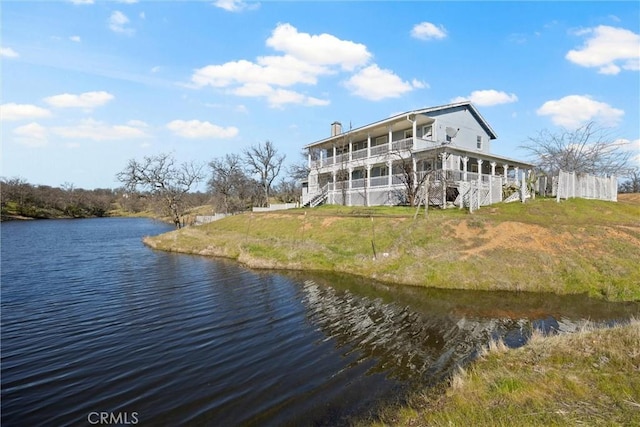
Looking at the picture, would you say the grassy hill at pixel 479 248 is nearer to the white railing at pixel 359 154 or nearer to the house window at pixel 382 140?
the white railing at pixel 359 154

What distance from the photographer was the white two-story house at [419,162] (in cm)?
2647

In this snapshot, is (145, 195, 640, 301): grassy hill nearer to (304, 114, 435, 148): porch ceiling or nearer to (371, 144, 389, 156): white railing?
(371, 144, 389, 156): white railing

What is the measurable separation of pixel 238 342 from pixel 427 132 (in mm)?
27683

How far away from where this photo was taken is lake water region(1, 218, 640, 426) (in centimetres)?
624

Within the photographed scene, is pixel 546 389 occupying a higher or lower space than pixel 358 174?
lower

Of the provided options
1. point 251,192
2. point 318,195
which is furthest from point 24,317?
point 251,192

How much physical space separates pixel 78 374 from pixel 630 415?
10.2m

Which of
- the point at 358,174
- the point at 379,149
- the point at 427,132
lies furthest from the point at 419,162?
the point at 358,174

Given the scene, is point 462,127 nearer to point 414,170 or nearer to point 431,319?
point 414,170

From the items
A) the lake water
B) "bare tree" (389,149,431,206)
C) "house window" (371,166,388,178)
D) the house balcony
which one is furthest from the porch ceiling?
the lake water

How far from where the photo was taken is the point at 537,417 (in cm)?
451

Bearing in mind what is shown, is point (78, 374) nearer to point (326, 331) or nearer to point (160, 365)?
point (160, 365)

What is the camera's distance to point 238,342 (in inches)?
364

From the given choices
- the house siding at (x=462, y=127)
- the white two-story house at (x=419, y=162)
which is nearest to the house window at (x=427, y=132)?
the white two-story house at (x=419, y=162)
